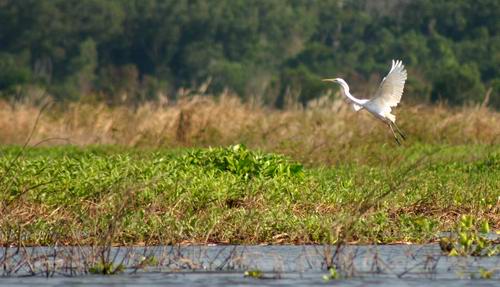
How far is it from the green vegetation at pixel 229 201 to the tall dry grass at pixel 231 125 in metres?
4.59

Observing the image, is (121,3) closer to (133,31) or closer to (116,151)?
(133,31)

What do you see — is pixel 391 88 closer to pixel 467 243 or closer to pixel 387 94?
pixel 387 94

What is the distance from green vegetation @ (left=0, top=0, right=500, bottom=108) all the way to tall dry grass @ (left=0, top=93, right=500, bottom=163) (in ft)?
58.1

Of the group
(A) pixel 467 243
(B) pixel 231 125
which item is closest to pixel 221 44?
(B) pixel 231 125

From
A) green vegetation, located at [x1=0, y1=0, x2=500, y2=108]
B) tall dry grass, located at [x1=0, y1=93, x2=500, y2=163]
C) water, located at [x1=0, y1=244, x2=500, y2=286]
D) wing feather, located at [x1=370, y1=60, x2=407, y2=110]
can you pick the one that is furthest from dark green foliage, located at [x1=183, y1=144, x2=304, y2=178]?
green vegetation, located at [x1=0, y1=0, x2=500, y2=108]

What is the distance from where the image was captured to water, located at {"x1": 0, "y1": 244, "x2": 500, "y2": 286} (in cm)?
867

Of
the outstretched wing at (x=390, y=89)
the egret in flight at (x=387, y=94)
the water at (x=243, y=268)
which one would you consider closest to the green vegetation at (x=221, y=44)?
the egret in flight at (x=387, y=94)

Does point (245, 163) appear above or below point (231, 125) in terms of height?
above

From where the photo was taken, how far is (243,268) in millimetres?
9133

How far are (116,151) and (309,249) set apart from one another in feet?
29.0

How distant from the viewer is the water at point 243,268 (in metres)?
8.67

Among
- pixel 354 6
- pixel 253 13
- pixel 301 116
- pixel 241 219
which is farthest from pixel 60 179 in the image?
pixel 354 6

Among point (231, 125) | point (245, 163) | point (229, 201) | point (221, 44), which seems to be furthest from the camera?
point (221, 44)

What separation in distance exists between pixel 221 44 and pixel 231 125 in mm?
26302
